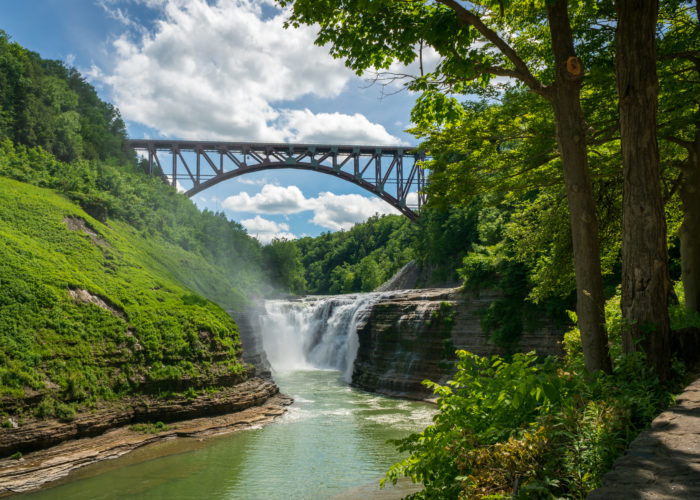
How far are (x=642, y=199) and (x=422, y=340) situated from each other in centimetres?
1535

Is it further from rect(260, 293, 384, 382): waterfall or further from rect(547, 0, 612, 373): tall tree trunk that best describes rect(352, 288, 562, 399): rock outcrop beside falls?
rect(547, 0, 612, 373): tall tree trunk

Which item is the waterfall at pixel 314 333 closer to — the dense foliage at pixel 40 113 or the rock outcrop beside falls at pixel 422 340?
the rock outcrop beside falls at pixel 422 340

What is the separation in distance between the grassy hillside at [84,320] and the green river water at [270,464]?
79.0 inches

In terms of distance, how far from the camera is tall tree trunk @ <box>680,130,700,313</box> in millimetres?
7602

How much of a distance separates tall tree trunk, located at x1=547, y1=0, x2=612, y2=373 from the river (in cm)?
533

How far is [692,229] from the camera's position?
304 inches

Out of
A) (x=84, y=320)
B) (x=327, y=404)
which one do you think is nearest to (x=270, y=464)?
(x=84, y=320)

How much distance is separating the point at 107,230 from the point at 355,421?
12669mm

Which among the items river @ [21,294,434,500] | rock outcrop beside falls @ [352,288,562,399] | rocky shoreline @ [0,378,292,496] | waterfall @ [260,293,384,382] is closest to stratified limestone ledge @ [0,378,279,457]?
rocky shoreline @ [0,378,292,496]

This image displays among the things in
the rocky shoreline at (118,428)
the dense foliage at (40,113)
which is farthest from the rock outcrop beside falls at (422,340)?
the dense foliage at (40,113)

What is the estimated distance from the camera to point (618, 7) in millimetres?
4629

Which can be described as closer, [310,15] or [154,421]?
[310,15]

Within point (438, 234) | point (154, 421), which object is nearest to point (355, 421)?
point (154, 421)

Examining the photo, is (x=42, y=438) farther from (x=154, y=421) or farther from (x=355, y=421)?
(x=355, y=421)
